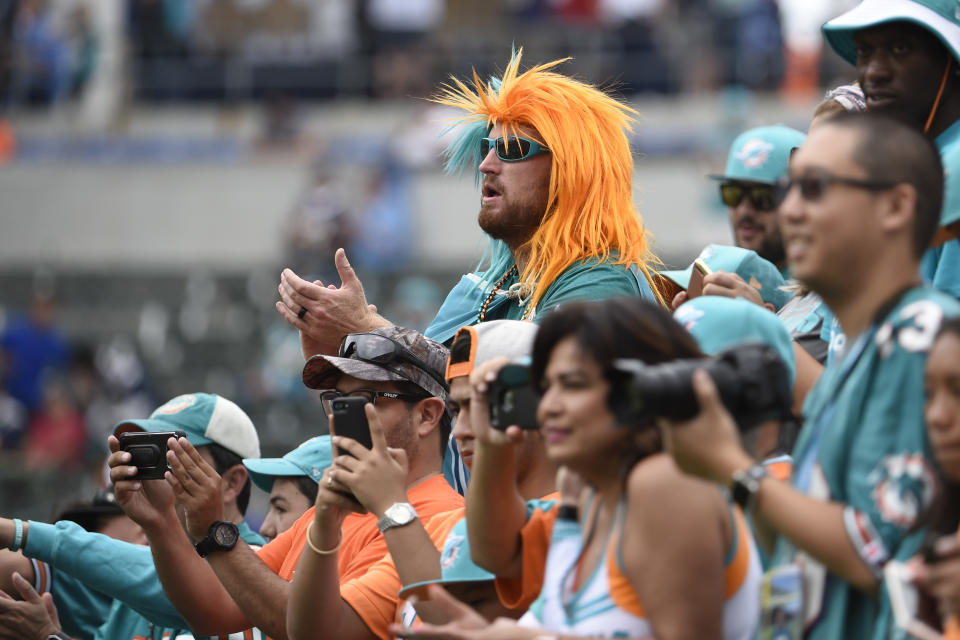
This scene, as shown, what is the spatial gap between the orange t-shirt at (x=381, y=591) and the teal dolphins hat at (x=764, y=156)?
7.07ft

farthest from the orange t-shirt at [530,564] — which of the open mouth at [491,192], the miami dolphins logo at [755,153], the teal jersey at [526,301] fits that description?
the miami dolphins logo at [755,153]

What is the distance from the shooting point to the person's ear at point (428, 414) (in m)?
4.29

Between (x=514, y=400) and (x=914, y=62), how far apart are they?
4.86 ft

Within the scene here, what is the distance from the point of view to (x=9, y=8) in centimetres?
1969

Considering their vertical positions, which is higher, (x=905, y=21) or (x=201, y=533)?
(x=905, y=21)

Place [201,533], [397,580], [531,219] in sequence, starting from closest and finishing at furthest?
[397,580], [201,533], [531,219]

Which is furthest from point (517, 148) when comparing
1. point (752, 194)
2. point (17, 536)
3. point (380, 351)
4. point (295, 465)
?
point (17, 536)

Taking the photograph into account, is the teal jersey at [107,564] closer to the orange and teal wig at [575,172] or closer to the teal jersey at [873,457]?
the orange and teal wig at [575,172]

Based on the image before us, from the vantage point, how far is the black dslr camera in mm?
2525

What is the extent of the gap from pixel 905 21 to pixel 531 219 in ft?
4.53

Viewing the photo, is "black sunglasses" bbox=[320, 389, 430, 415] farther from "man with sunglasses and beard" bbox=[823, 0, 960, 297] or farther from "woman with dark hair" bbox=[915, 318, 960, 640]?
"woman with dark hair" bbox=[915, 318, 960, 640]

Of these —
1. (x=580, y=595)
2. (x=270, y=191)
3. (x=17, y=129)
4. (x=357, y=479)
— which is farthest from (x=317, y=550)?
(x=17, y=129)

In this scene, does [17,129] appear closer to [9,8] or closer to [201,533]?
[9,8]

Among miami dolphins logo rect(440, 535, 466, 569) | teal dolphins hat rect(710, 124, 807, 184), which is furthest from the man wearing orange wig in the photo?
miami dolphins logo rect(440, 535, 466, 569)
